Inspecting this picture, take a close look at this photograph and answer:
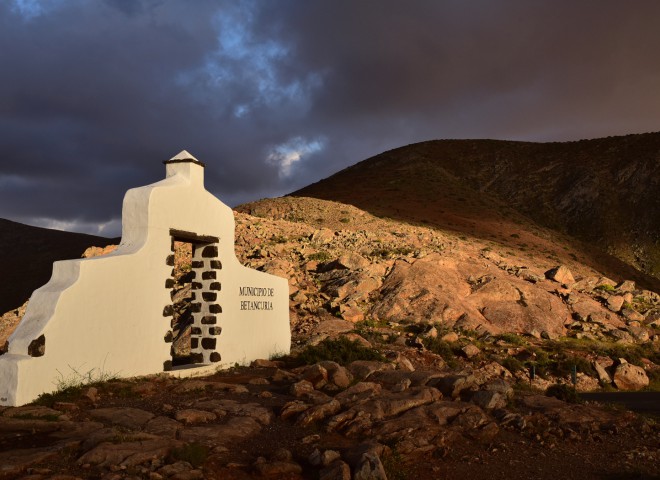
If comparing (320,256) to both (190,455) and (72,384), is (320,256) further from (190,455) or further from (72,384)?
(190,455)

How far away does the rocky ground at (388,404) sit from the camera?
26.5 ft

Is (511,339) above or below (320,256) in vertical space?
below

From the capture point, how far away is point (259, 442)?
9.05 metres

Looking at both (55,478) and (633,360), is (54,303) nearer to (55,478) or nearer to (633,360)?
(55,478)

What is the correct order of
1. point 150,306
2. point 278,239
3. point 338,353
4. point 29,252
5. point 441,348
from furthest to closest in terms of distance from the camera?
point 29,252, point 278,239, point 441,348, point 338,353, point 150,306

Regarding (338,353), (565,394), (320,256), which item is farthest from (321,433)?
(320,256)

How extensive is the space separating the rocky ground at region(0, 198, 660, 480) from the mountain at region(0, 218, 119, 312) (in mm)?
39019

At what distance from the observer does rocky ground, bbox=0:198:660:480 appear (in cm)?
806

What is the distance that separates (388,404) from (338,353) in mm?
6611

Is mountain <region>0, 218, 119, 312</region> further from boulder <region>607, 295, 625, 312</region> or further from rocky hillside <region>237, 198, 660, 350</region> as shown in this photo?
boulder <region>607, 295, 625, 312</region>

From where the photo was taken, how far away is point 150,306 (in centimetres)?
1305

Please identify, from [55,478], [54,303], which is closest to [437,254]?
[54,303]

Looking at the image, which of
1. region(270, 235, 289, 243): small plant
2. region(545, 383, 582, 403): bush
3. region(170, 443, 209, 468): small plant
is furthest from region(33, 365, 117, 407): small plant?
region(270, 235, 289, 243): small plant

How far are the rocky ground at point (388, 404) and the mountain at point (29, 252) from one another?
128 feet
